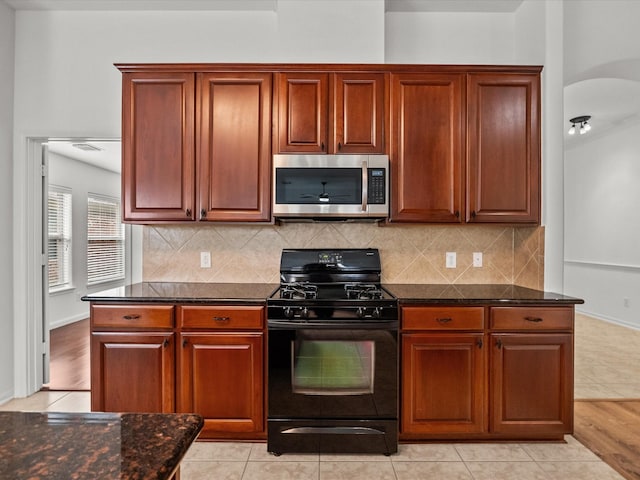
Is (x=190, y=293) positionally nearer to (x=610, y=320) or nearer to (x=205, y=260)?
(x=205, y=260)

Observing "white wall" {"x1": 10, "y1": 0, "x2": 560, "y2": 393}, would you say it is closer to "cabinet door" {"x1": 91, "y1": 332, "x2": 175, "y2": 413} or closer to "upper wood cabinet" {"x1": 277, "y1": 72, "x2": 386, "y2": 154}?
"upper wood cabinet" {"x1": 277, "y1": 72, "x2": 386, "y2": 154}

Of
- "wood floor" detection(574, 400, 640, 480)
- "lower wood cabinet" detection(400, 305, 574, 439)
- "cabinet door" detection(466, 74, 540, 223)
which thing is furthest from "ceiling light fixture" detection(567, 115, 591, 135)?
"lower wood cabinet" detection(400, 305, 574, 439)

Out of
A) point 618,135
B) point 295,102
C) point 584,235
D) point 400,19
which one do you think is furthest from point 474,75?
point 584,235

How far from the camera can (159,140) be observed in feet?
8.73

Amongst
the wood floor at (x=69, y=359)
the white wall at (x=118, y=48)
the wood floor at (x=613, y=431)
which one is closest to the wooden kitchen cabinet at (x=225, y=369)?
the wood floor at (x=69, y=359)

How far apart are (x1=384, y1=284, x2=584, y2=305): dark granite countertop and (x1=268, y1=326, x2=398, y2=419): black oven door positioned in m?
0.32

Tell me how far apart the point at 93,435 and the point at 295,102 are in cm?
233

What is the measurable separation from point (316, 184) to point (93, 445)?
207 cm

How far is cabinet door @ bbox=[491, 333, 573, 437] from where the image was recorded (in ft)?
7.75

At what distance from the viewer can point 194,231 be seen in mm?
3047

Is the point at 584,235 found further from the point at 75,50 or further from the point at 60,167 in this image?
the point at 60,167

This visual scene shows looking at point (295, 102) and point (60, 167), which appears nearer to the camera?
point (295, 102)

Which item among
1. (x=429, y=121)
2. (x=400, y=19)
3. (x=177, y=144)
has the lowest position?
(x=177, y=144)

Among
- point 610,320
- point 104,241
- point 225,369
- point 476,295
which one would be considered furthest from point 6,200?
point 610,320
